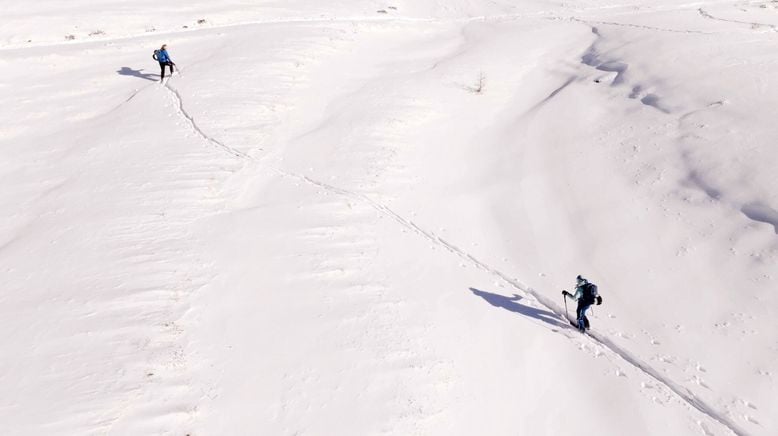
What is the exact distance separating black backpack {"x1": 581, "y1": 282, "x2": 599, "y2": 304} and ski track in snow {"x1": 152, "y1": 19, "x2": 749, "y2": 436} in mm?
938

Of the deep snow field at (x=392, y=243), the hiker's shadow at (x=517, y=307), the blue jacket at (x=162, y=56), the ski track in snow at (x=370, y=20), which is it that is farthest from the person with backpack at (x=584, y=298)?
the ski track in snow at (x=370, y=20)

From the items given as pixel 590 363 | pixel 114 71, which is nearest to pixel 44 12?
pixel 114 71

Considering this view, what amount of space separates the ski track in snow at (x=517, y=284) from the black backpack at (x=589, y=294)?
94 centimetres

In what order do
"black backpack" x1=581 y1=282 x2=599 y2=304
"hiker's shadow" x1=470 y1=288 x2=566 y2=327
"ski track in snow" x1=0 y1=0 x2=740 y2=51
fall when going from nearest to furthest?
"black backpack" x1=581 y1=282 x2=599 y2=304
"hiker's shadow" x1=470 y1=288 x2=566 y2=327
"ski track in snow" x1=0 y1=0 x2=740 y2=51

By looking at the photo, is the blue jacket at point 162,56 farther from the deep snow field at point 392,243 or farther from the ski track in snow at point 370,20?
the ski track in snow at point 370,20

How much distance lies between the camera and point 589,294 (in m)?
9.27

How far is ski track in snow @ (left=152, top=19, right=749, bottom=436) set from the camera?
8.18 metres

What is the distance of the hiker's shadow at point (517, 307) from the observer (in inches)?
403

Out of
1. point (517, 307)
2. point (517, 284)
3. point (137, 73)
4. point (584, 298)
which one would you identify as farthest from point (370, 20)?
point (584, 298)

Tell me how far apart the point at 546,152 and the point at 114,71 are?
19087 mm

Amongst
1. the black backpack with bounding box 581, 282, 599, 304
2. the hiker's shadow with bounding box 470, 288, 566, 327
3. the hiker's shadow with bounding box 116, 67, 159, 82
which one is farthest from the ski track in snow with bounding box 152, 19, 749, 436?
the hiker's shadow with bounding box 116, 67, 159, 82

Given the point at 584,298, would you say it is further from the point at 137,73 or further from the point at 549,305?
the point at 137,73

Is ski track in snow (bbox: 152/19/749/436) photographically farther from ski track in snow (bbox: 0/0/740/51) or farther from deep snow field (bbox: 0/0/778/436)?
ski track in snow (bbox: 0/0/740/51)

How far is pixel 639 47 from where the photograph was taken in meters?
21.4
